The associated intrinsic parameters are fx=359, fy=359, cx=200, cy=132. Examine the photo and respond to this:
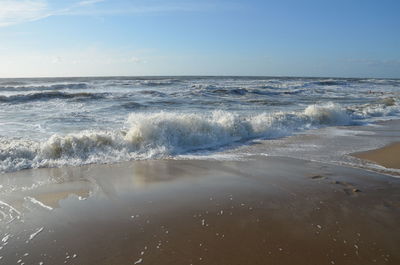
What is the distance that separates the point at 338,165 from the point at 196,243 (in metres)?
4.44

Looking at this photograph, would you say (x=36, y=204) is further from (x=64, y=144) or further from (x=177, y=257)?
A: (x=64, y=144)

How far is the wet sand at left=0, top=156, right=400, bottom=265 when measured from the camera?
3674 mm

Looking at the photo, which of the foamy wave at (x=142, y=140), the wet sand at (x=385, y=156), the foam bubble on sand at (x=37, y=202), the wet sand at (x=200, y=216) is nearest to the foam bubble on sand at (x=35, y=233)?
the wet sand at (x=200, y=216)

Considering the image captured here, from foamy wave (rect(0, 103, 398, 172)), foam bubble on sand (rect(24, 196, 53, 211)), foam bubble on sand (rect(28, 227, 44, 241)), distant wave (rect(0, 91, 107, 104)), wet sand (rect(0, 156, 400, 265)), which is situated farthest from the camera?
distant wave (rect(0, 91, 107, 104))

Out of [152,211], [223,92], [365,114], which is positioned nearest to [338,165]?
[152,211]

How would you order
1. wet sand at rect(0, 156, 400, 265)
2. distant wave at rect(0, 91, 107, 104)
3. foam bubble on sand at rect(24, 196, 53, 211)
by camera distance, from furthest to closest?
1. distant wave at rect(0, 91, 107, 104)
2. foam bubble on sand at rect(24, 196, 53, 211)
3. wet sand at rect(0, 156, 400, 265)

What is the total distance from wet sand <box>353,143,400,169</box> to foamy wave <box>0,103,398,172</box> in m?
3.21

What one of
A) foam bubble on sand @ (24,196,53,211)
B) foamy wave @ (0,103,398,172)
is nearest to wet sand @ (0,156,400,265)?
foam bubble on sand @ (24,196,53,211)

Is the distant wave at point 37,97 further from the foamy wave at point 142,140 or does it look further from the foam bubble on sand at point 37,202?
the foam bubble on sand at point 37,202

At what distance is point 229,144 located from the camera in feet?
32.3

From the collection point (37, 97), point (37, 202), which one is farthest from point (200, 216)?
point (37, 97)

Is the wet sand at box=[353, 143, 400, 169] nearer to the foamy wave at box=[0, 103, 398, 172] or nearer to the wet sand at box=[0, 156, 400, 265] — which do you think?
the wet sand at box=[0, 156, 400, 265]

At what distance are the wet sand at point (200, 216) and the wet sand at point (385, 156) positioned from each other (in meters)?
1.09

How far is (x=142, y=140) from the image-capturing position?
891cm
